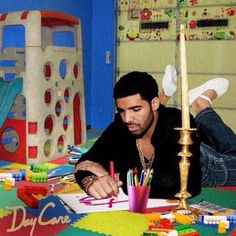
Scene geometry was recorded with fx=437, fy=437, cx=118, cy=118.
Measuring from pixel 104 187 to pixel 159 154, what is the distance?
258mm

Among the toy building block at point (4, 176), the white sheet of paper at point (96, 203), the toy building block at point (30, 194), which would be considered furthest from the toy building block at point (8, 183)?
the white sheet of paper at point (96, 203)

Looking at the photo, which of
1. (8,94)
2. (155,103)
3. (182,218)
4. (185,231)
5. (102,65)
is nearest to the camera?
(185,231)

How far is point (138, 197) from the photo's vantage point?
145cm

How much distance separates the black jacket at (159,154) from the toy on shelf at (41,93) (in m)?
1.02

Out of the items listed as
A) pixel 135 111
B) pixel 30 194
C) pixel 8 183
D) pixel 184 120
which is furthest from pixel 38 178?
pixel 184 120

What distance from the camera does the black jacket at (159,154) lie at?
1.47 meters

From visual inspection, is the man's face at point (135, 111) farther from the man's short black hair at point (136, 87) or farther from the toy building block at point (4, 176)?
the toy building block at point (4, 176)

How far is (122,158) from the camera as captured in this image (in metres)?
1.65

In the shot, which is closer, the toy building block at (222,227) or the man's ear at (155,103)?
the toy building block at (222,227)

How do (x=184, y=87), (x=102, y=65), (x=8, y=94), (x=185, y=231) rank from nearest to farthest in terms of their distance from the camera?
(x=184, y=87)
(x=185, y=231)
(x=8, y=94)
(x=102, y=65)

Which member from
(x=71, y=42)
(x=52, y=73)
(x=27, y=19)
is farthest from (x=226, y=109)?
(x=27, y=19)

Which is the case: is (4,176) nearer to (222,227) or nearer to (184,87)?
(222,227)

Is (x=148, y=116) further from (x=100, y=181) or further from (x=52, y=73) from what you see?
(x=52, y=73)

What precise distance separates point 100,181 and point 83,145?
174cm
